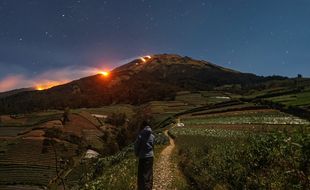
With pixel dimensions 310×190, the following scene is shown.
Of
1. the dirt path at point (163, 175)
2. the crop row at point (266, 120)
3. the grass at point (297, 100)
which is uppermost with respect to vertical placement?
the grass at point (297, 100)

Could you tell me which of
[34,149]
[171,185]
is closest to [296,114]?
[171,185]

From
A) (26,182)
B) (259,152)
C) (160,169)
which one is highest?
(259,152)

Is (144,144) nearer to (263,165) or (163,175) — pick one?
(263,165)

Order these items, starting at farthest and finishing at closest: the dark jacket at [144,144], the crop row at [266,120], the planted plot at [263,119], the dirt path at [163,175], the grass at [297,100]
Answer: the grass at [297,100]
the planted plot at [263,119]
the crop row at [266,120]
the dirt path at [163,175]
the dark jacket at [144,144]

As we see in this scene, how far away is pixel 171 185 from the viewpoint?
60.1 ft

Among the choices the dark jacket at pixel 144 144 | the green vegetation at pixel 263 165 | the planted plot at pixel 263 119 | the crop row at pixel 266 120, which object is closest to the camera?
the green vegetation at pixel 263 165

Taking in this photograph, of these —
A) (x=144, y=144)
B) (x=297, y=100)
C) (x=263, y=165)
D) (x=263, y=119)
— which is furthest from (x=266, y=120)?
(x=263, y=165)

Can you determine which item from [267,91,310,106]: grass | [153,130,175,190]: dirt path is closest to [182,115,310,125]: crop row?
[267,91,310,106]: grass

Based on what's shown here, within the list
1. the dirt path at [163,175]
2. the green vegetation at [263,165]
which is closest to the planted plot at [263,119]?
the dirt path at [163,175]

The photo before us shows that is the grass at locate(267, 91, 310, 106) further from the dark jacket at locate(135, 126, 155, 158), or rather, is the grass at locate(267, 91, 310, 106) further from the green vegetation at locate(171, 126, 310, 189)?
the dark jacket at locate(135, 126, 155, 158)

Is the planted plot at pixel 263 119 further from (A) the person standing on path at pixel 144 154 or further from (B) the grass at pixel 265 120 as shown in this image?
(A) the person standing on path at pixel 144 154

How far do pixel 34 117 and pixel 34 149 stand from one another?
67.2m

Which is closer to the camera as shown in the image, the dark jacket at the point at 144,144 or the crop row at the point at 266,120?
the dark jacket at the point at 144,144

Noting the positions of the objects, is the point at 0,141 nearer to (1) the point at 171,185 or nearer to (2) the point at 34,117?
(2) the point at 34,117
